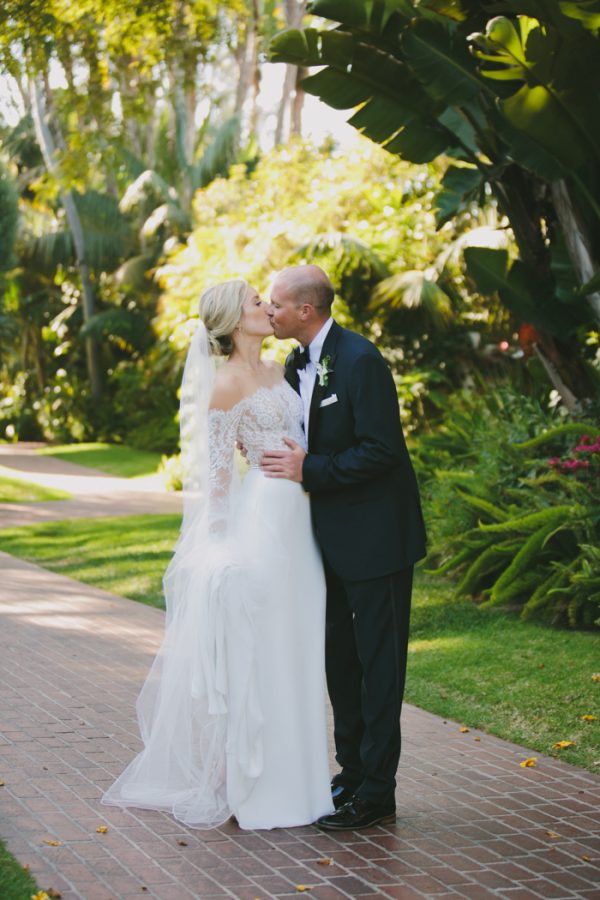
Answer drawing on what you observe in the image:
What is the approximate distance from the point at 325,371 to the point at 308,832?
79.2 inches

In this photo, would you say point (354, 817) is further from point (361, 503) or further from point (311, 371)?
point (311, 371)

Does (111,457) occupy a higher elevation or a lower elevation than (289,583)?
lower


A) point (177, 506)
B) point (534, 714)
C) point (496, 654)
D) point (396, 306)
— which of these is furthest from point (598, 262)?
point (177, 506)

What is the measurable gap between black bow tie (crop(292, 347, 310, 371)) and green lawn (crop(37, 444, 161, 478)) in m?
20.5

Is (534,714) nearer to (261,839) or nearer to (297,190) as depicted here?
(261,839)

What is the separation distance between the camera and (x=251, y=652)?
5238 millimetres

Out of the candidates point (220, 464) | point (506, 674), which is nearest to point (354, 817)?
point (220, 464)

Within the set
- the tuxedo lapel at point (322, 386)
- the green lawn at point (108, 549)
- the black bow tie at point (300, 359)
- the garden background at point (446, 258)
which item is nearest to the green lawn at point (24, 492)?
the garden background at point (446, 258)

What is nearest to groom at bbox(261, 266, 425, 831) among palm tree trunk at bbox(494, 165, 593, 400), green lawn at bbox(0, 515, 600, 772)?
green lawn at bbox(0, 515, 600, 772)

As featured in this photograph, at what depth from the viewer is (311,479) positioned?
17.2ft

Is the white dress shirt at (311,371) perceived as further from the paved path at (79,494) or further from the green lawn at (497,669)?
the paved path at (79,494)

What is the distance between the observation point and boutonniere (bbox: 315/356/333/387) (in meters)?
5.30

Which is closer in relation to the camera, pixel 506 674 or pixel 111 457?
pixel 506 674

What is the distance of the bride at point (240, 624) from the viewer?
17.2 ft
